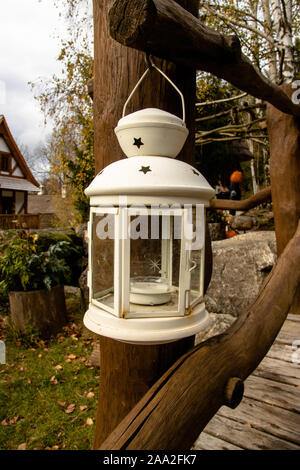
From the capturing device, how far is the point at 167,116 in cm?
114

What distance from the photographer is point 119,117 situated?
153cm

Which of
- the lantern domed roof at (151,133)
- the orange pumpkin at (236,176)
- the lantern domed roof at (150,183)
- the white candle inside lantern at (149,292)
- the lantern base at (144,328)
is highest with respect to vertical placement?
the orange pumpkin at (236,176)

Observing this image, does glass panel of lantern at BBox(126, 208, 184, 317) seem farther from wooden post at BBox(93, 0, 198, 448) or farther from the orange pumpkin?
the orange pumpkin

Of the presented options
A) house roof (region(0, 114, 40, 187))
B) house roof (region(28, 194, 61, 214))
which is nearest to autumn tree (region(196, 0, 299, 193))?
house roof (region(0, 114, 40, 187))

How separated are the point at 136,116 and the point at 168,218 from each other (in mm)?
400

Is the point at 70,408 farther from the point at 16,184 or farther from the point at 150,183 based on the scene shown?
the point at 16,184

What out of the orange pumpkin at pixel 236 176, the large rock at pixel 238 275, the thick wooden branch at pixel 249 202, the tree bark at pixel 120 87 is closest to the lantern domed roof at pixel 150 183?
the tree bark at pixel 120 87

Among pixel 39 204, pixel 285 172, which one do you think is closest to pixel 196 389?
pixel 285 172

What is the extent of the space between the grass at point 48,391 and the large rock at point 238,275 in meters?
1.70

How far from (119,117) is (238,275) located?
3.01m

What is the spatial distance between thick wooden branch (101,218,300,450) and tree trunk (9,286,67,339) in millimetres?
3602

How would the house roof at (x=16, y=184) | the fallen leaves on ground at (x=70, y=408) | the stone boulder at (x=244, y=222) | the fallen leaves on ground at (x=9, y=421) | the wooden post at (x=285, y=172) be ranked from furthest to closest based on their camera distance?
the house roof at (x=16, y=184) → the stone boulder at (x=244, y=222) → the wooden post at (x=285, y=172) → the fallen leaves on ground at (x=70, y=408) → the fallen leaves on ground at (x=9, y=421)

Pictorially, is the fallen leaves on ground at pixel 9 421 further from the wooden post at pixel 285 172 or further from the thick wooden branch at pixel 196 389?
the wooden post at pixel 285 172

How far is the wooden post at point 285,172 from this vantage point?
133 inches
